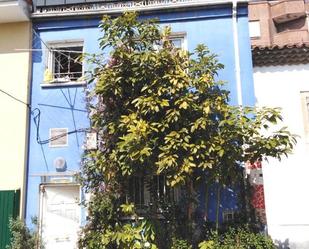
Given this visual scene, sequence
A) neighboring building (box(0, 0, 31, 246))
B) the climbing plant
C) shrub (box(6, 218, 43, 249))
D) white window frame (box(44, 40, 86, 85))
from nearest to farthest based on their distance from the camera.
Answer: the climbing plant, shrub (box(6, 218, 43, 249)), neighboring building (box(0, 0, 31, 246)), white window frame (box(44, 40, 86, 85))

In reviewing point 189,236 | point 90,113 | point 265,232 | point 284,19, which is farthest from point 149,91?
point 284,19

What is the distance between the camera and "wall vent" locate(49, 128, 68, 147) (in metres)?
11.1

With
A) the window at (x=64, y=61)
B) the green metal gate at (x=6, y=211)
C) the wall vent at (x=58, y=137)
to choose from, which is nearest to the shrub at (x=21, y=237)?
the green metal gate at (x=6, y=211)

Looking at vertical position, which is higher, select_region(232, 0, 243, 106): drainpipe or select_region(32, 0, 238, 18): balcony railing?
select_region(32, 0, 238, 18): balcony railing

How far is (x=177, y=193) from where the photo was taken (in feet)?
34.3

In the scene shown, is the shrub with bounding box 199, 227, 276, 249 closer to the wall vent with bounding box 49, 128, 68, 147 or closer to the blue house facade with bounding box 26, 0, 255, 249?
the blue house facade with bounding box 26, 0, 255, 249

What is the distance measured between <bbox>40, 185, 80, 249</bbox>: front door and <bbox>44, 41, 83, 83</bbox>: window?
9.08 ft

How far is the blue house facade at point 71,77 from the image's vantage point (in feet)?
35.9

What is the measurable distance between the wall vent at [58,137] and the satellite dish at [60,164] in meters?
0.36

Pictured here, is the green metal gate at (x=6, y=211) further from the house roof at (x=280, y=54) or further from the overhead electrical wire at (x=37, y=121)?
the house roof at (x=280, y=54)

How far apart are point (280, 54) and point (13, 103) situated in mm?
6615

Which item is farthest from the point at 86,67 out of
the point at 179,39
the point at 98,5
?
the point at 179,39

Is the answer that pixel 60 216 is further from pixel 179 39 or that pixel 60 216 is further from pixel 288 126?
pixel 288 126

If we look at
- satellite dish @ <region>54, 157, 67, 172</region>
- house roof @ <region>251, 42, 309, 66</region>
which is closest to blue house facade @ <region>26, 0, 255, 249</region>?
satellite dish @ <region>54, 157, 67, 172</region>
